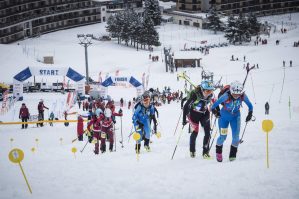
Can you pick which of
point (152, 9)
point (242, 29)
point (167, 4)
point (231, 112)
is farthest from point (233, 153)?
point (167, 4)

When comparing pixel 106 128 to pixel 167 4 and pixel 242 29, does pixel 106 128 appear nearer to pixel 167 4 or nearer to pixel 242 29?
pixel 242 29

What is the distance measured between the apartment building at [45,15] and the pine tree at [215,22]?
25.1m

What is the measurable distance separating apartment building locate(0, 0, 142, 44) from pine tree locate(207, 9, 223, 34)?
25.1 m

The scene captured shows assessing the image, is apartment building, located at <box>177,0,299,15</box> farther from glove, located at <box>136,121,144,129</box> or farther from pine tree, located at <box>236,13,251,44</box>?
glove, located at <box>136,121,144,129</box>

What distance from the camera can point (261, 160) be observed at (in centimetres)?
1017

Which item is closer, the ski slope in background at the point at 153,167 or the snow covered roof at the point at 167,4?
the ski slope in background at the point at 153,167

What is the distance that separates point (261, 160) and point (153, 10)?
76678 millimetres

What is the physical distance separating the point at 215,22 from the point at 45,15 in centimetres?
3477

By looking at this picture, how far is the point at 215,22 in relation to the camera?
254 ft

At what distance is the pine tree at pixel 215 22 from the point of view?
76875 mm

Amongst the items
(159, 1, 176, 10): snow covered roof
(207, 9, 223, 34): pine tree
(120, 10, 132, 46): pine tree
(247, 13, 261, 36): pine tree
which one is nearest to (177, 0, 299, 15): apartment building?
(159, 1, 176, 10): snow covered roof

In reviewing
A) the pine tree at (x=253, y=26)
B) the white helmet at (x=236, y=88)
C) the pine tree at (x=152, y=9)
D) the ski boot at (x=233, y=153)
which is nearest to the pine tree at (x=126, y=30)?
the pine tree at (x=152, y=9)

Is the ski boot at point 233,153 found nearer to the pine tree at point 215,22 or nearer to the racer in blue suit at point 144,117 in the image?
Answer: the racer in blue suit at point 144,117

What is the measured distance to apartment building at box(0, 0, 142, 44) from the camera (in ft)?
246
